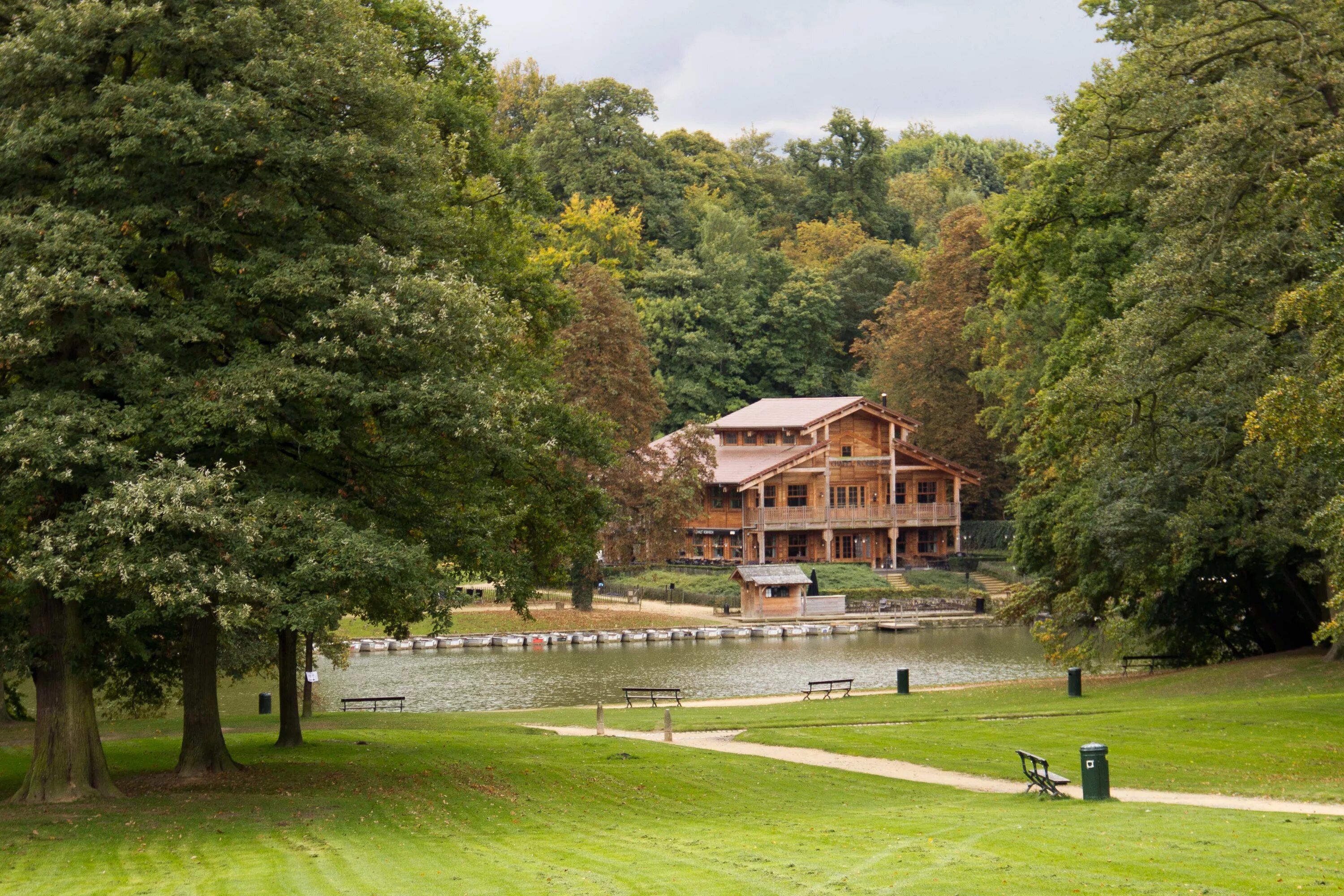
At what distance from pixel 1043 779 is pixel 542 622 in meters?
41.5

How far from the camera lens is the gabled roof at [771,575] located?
201ft

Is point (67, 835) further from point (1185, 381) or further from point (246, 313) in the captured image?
point (1185, 381)

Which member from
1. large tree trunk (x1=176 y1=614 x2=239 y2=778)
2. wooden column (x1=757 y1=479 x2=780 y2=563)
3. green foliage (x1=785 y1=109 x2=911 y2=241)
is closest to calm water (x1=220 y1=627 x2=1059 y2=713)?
wooden column (x1=757 y1=479 x2=780 y2=563)

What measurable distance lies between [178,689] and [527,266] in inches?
586

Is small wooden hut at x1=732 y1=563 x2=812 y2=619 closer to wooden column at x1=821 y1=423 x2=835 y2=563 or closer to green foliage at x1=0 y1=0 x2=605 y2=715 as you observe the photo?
wooden column at x1=821 y1=423 x2=835 y2=563

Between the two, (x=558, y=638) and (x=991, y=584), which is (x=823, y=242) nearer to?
(x=991, y=584)

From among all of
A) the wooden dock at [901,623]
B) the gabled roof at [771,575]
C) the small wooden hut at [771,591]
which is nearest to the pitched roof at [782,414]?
the gabled roof at [771,575]

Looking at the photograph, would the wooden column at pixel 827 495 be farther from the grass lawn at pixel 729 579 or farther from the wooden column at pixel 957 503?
the wooden column at pixel 957 503

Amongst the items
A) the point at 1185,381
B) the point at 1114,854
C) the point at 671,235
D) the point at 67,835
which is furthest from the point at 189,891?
the point at 671,235

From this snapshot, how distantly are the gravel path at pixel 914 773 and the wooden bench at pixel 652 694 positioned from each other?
4.64m

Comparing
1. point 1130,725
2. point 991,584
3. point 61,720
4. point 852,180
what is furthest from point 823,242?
point 61,720

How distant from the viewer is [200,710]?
62.9ft

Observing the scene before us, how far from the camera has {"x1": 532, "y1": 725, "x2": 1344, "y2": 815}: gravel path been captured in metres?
16.4

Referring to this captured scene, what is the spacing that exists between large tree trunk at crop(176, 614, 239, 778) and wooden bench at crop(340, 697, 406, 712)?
13.2 meters
